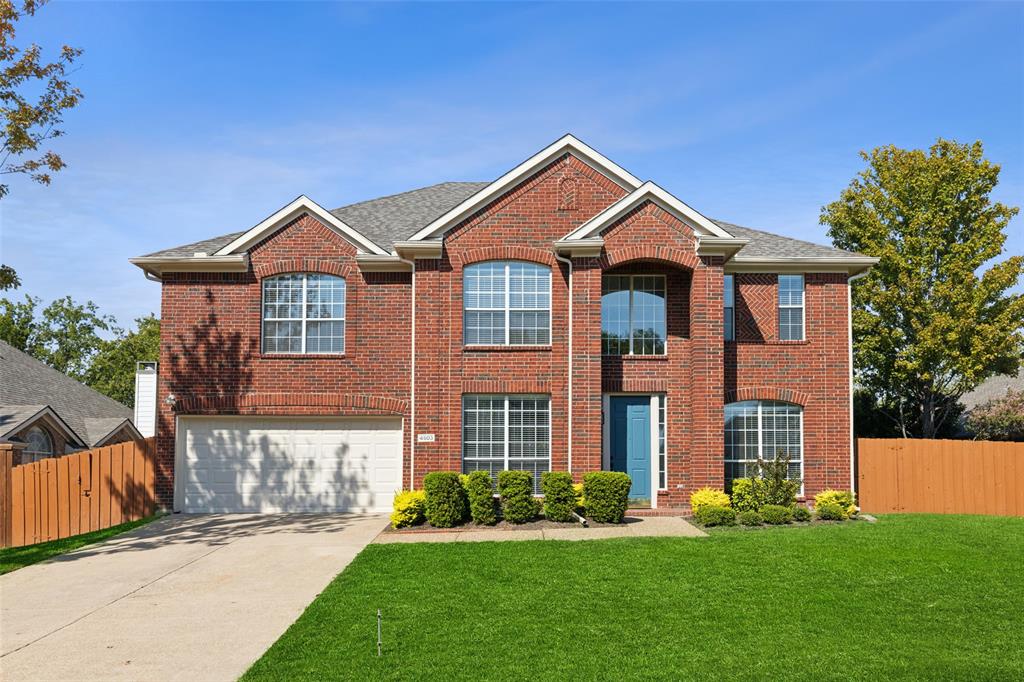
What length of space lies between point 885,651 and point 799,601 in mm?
1848

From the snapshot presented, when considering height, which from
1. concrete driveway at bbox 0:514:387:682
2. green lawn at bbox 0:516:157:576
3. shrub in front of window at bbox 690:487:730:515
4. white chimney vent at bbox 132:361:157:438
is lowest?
green lawn at bbox 0:516:157:576

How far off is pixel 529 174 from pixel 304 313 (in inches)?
234

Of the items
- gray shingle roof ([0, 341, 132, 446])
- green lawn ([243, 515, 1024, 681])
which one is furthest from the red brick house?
gray shingle roof ([0, 341, 132, 446])

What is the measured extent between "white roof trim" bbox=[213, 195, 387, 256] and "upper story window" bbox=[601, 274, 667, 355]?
5.11 meters

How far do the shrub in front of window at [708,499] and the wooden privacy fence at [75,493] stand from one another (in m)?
11.8

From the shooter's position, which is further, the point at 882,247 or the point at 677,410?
the point at 882,247

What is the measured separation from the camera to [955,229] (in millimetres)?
26484

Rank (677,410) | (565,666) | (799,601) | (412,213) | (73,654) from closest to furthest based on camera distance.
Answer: (565,666), (73,654), (799,601), (677,410), (412,213)

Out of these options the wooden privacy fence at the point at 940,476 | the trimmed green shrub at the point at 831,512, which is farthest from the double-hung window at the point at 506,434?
the wooden privacy fence at the point at 940,476

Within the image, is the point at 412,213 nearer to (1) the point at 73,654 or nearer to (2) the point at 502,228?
(2) the point at 502,228

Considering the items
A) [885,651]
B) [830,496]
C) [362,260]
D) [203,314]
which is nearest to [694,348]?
[830,496]

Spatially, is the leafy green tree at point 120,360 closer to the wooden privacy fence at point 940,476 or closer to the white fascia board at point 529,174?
the white fascia board at point 529,174

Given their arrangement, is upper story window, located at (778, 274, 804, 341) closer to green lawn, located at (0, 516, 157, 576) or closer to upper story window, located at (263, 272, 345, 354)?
upper story window, located at (263, 272, 345, 354)

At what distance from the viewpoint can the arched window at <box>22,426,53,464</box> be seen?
2370cm
